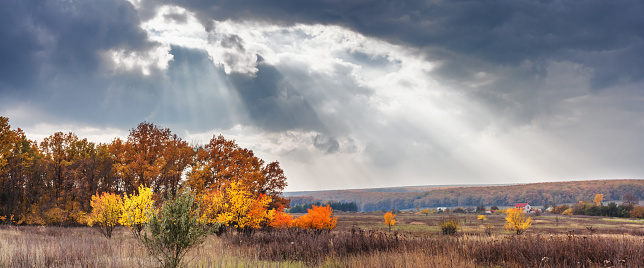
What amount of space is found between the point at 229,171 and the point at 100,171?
16762 millimetres

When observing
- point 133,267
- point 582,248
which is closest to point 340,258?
point 133,267

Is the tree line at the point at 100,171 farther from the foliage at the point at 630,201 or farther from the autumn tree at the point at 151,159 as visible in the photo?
the foliage at the point at 630,201

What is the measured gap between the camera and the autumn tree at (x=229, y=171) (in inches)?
1506

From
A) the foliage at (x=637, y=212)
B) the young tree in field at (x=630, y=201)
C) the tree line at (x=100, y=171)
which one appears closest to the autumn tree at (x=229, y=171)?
the tree line at (x=100, y=171)

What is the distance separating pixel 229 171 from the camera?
39.7m

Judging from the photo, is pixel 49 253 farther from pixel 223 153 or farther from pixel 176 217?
pixel 223 153

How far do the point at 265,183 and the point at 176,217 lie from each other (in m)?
38.7

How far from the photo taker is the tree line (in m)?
38.4

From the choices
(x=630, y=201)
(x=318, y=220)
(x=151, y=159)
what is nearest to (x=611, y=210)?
(x=630, y=201)

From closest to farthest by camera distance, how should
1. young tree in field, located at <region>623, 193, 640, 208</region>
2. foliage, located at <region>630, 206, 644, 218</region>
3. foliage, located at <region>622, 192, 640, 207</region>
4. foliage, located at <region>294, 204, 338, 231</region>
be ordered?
foliage, located at <region>294, 204, 338, 231</region>
foliage, located at <region>630, 206, 644, 218</region>
young tree in field, located at <region>623, 193, 640, 208</region>
foliage, located at <region>622, 192, 640, 207</region>

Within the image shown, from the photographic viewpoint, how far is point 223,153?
41.6m

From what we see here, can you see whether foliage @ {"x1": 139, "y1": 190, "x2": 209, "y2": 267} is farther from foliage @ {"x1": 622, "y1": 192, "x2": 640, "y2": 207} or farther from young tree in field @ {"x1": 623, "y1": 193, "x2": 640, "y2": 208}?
foliage @ {"x1": 622, "y1": 192, "x2": 640, "y2": 207}

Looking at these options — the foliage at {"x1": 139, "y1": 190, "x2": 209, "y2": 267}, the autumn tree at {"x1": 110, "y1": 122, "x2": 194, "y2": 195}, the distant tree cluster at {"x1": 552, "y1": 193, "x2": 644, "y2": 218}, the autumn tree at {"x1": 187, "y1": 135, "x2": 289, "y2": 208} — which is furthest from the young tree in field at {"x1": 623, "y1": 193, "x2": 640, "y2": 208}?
the foliage at {"x1": 139, "y1": 190, "x2": 209, "y2": 267}

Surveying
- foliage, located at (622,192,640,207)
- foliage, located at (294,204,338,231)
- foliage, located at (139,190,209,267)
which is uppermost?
foliage, located at (139,190,209,267)
